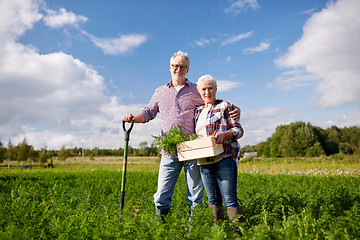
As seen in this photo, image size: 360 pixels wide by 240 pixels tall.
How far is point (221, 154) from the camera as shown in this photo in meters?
3.23

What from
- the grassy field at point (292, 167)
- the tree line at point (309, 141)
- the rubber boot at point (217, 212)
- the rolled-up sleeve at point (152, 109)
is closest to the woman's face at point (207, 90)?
the rolled-up sleeve at point (152, 109)

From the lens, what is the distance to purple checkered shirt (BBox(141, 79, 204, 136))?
12.1 feet

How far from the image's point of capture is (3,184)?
9.54m

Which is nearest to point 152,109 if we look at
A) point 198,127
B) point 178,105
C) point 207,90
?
point 178,105

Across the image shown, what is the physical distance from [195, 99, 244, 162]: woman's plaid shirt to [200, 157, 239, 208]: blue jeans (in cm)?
11

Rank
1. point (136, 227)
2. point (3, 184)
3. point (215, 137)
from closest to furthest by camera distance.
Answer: point (136, 227) < point (215, 137) < point (3, 184)

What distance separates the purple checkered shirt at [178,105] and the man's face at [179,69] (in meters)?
0.11

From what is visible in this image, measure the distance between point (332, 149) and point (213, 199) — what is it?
39.3m

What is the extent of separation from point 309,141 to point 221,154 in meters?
36.0

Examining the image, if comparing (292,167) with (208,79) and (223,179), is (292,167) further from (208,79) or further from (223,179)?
(208,79)

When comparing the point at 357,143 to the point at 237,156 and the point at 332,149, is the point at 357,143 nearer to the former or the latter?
the point at 332,149

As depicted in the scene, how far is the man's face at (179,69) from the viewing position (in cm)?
373

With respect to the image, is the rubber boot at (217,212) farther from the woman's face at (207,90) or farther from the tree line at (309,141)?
the tree line at (309,141)

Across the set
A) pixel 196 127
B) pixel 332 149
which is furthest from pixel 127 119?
pixel 332 149
